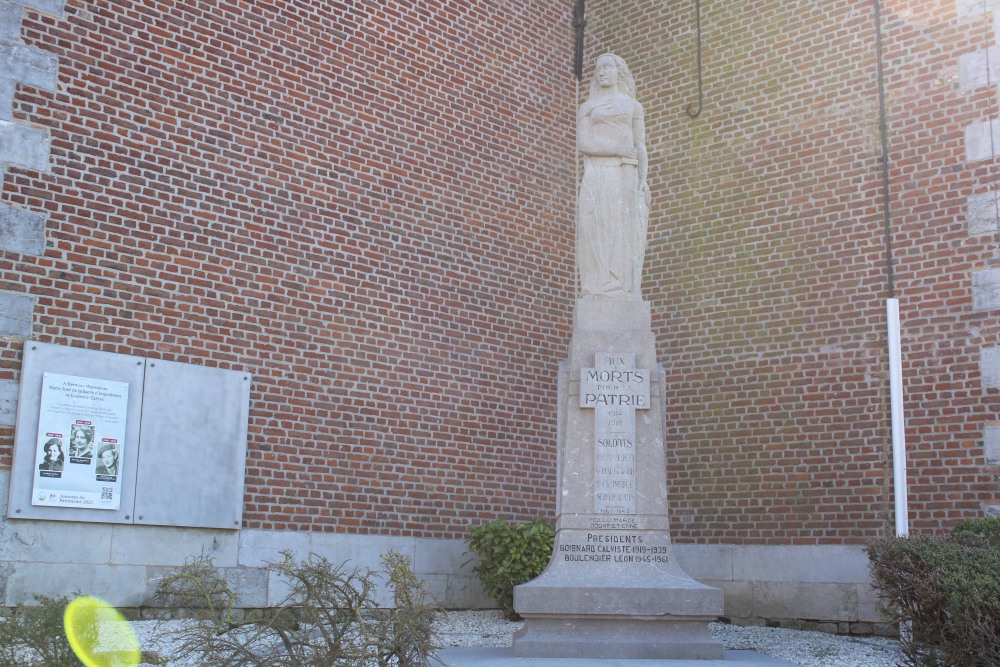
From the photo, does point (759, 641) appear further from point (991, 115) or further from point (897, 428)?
point (991, 115)

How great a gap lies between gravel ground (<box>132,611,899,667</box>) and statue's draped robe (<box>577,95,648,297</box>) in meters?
2.79

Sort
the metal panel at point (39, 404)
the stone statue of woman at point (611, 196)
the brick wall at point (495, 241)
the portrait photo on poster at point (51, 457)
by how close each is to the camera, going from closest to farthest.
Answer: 1. the metal panel at point (39, 404)
2. the portrait photo on poster at point (51, 457)
3. the stone statue of woman at point (611, 196)
4. the brick wall at point (495, 241)

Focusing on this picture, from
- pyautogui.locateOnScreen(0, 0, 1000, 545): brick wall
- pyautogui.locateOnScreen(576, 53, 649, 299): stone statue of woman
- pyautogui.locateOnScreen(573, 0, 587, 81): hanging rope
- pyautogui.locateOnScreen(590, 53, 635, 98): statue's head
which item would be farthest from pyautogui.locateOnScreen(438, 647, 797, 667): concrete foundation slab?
pyautogui.locateOnScreen(573, 0, 587, 81): hanging rope

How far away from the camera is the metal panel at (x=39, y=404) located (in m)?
8.51

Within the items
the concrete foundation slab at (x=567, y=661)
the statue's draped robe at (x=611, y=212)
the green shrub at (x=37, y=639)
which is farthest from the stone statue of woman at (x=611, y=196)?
the green shrub at (x=37, y=639)

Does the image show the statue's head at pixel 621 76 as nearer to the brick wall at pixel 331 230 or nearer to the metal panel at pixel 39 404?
the brick wall at pixel 331 230

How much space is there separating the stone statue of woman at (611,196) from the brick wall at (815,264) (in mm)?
3282

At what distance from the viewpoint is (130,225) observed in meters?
9.55

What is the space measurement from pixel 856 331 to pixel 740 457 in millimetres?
1755

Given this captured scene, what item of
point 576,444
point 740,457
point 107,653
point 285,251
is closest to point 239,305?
point 285,251

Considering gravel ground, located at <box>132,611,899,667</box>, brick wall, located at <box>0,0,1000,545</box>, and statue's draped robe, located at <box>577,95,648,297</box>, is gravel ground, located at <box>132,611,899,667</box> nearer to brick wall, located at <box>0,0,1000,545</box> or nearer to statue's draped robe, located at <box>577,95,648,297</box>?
brick wall, located at <box>0,0,1000,545</box>

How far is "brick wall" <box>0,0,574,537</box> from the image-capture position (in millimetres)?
9406

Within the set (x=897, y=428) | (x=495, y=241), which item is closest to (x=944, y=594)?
(x=897, y=428)

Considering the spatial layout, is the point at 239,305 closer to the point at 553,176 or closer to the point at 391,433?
the point at 391,433
